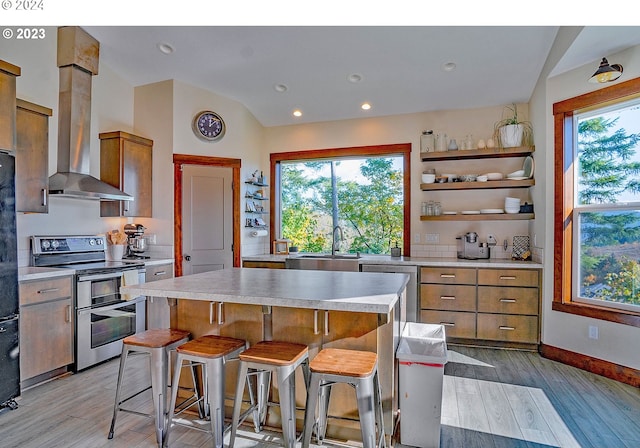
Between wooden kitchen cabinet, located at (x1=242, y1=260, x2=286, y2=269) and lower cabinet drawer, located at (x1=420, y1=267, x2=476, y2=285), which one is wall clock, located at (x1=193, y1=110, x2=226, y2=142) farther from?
lower cabinet drawer, located at (x1=420, y1=267, x2=476, y2=285)

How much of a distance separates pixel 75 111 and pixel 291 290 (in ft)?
10.6

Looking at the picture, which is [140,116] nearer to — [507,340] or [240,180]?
[240,180]

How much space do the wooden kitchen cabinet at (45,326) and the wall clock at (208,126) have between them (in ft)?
7.36

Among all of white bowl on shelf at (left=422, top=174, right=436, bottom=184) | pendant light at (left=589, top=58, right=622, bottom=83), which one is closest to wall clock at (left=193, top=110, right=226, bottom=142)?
white bowl on shelf at (left=422, top=174, right=436, bottom=184)

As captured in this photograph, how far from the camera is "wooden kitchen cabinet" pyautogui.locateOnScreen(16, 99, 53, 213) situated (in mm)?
3078

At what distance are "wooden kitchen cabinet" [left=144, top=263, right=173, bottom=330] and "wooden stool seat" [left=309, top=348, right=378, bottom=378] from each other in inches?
105

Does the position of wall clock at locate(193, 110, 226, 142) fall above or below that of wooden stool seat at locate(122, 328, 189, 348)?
above

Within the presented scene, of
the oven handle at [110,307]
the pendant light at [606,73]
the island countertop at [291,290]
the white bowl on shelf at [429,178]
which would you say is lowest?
the oven handle at [110,307]

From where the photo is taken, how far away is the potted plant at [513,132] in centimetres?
413

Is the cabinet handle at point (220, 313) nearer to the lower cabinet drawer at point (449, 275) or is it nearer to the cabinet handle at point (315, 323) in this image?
the cabinet handle at point (315, 323)

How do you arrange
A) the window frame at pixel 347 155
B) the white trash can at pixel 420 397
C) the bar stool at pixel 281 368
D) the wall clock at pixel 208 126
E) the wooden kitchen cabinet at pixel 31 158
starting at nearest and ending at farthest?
the bar stool at pixel 281 368 < the white trash can at pixel 420 397 < the wooden kitchen cabinet at pixel 31 158 < the wall clock at pixel 208 126 < the window frame at pixel 347 155

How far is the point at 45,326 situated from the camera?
2.97 meters

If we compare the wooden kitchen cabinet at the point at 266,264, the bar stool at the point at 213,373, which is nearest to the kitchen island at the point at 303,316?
the bar stool at the point at 213,373

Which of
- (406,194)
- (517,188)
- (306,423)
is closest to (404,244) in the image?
(406,194)
